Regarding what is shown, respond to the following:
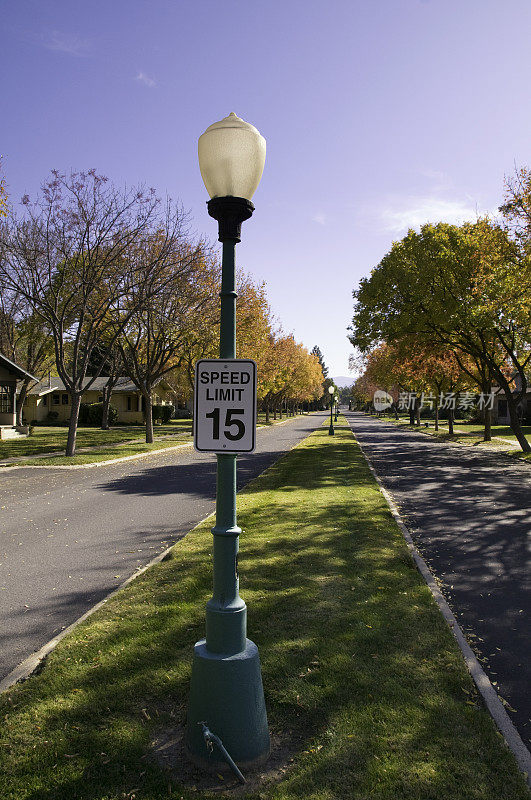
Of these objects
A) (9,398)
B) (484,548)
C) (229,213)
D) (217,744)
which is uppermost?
(229,213)

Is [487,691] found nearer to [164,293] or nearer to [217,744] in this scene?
[217,744]

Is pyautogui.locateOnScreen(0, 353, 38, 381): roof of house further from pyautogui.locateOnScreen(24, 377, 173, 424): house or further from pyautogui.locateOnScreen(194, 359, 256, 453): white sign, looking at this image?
pyautogui.locateOnScreen(194, 359, 256, 453): white sign

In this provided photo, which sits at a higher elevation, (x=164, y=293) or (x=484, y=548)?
(x=164, y=293)

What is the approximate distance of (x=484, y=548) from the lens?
8.07 meters

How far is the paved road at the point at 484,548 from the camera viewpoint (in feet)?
14.8

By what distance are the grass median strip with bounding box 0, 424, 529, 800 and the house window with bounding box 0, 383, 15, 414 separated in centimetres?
3005

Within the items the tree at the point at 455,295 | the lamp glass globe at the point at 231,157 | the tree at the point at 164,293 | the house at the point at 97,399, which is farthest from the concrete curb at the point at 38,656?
the house at the point at 97,399

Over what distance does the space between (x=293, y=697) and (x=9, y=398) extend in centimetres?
Result: 3348

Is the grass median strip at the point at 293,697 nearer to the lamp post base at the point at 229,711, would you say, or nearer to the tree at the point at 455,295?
the lamp post base at the point at 229,711

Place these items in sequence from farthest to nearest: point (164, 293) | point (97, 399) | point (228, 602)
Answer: point (97, 399) < point (164, 293) < point (228, 602)

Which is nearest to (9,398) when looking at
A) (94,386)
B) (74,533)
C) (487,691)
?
(94,386)

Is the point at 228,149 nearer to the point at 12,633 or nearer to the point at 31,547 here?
the point at 12,633

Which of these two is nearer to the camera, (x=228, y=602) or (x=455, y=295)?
(x=228, y=602)

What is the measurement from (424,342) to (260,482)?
55.2ft
